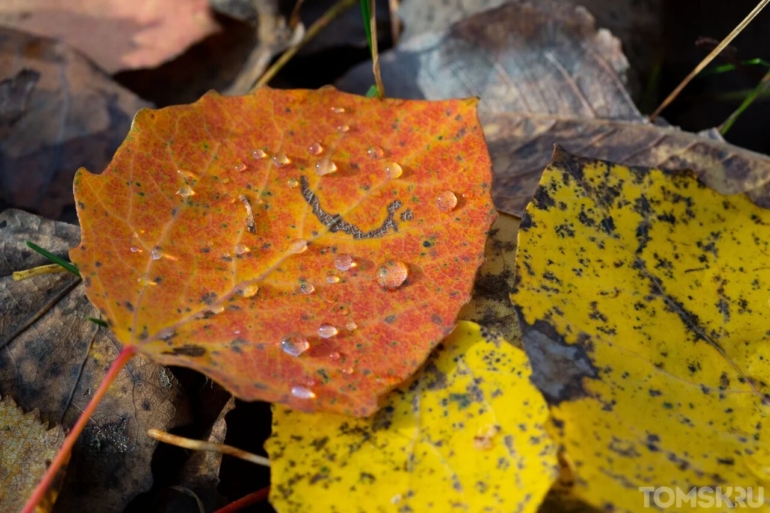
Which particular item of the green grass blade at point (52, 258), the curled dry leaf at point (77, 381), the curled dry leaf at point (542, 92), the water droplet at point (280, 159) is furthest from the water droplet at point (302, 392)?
the curled dry leaf at point (542, 92)

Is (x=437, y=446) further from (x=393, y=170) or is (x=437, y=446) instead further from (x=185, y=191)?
(x=185, y=191)

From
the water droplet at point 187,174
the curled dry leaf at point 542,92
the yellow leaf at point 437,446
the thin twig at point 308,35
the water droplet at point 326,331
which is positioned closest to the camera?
the yellow leaf at point 437,446

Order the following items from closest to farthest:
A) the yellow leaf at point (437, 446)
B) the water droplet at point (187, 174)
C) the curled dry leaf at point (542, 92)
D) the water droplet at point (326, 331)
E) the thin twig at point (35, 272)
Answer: the yellow leaf at point (437, 446), the water droplet at point (326, 331), the water droplet at point (187, 174), the thin twig at point (35, 272), the curled dry leaf at point (542, 92)

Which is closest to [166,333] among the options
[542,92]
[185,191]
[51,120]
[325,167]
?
[185,191]

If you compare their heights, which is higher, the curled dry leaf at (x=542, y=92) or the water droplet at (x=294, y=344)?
the curled dry leaf at (x=542, y=92)

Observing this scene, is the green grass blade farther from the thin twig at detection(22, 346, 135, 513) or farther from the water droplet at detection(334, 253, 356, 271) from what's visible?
the water droplet at detection(334, 253, 356, 271)

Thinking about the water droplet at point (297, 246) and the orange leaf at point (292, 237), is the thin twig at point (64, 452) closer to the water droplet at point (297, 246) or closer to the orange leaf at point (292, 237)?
the orange leaf at point (292, 237)

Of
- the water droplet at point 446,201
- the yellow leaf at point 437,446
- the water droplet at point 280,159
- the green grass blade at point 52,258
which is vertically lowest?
the green grass blade at point 52,258

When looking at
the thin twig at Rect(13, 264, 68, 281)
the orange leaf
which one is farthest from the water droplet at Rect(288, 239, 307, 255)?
the thin twig at Rect(13, 264, 68, 281)
